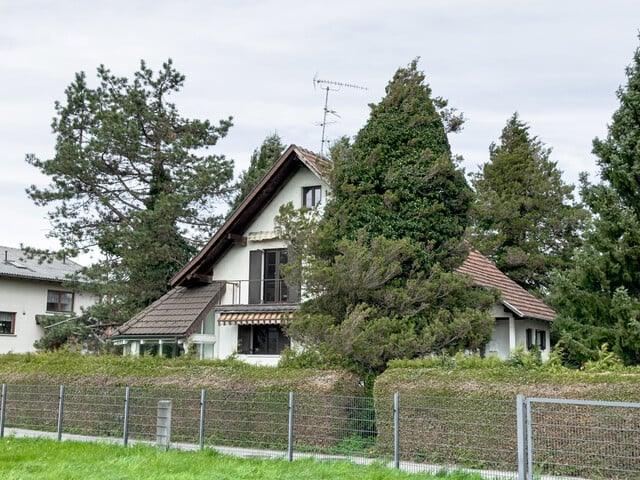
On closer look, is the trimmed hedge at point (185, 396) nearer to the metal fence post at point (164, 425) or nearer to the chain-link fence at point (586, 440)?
the metal fence post at point (164, 425)

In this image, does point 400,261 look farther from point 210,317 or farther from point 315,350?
point 210,317

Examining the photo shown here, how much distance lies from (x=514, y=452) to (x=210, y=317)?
52.6 feet

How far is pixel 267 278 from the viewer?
27438mm

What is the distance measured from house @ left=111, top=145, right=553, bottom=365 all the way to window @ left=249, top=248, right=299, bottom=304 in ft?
0.11

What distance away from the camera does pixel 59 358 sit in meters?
22.3

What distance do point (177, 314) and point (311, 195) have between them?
246 inches

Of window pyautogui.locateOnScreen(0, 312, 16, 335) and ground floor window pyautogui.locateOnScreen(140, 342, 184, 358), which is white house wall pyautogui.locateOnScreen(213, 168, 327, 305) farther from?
window pyautogui.locateOnScreen(0, 312, 16, 335)

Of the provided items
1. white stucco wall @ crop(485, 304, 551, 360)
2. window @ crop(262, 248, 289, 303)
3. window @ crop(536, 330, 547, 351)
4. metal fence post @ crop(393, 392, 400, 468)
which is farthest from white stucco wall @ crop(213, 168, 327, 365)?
metal fence post @ crop(393, 392, 400, 468)

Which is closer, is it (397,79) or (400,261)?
(400,261)

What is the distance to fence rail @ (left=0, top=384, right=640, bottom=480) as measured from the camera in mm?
13227

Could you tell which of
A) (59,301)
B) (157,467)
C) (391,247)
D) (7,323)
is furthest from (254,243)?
(59,301)

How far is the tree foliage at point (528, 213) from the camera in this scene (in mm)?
39969

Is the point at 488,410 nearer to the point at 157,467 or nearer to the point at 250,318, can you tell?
the point at 157,467

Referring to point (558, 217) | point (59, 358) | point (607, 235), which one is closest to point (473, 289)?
point (607, 235)
